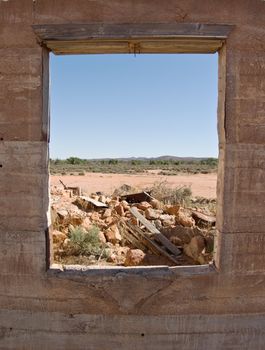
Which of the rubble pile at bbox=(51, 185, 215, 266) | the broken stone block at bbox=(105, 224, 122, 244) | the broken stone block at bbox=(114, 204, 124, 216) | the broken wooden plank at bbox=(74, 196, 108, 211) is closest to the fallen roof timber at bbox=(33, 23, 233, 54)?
the rubble pile at bbox=(51, 185, 215, 266)

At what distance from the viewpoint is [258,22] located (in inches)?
147

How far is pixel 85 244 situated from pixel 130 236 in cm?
110

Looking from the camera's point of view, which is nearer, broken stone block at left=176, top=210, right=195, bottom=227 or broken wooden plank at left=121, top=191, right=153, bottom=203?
broken stone block at left=176, top=210, right=195, bottom=227

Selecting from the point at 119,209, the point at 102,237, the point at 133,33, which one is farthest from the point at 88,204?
the point at 133,33

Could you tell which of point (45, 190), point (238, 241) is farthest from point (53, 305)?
point (238, 241)

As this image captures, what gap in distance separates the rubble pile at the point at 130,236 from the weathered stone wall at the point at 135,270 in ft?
4.40

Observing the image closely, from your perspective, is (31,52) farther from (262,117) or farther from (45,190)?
(262,117)

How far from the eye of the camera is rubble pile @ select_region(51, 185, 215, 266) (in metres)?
5.91

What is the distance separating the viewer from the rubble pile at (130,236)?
5906mm

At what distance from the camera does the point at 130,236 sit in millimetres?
6766

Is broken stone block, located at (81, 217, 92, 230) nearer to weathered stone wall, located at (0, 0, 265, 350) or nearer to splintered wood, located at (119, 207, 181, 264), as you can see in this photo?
splintered wood, located at (119, 207, 181, 264)

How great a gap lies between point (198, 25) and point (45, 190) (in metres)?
2.37

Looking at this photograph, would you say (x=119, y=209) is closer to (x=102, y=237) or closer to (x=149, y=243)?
(x=102, y=237)

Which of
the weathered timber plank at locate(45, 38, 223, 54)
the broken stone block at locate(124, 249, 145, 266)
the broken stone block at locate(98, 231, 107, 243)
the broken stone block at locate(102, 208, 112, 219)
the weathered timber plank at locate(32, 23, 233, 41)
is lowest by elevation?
the broken stone block at locate(124, 249, 145, 266)
